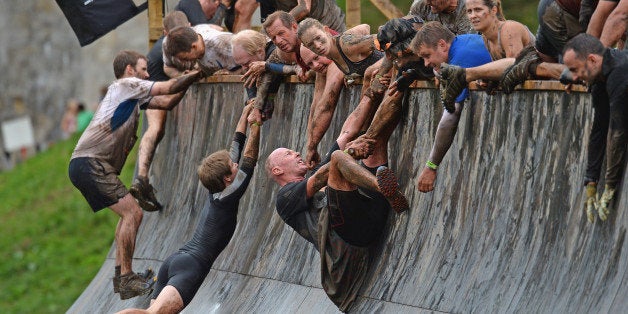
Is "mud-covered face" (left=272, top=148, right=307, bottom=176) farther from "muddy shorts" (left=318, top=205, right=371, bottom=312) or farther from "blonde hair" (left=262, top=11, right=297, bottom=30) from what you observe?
"blonde hair" (left=262, top=11, right=297, bottom=30)

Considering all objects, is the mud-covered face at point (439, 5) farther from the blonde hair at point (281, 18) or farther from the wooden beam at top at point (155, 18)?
the wooden beam at top at point (155, 18)

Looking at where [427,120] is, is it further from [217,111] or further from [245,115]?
[217,111]

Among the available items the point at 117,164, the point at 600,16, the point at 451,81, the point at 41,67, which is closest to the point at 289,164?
the point at 451,81

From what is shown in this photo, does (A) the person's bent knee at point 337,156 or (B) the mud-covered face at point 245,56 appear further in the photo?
(B) the mud-covered face at point 245,56

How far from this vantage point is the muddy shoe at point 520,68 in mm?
10586

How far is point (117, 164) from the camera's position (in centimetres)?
1691

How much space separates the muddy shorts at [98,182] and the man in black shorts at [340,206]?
13.6 feet

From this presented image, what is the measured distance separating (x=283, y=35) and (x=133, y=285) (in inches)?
159

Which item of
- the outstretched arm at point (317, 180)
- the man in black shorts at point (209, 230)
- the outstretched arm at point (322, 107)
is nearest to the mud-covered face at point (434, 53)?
the outstretched arm at point (317, 180)

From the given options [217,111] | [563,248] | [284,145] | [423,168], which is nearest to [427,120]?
[423,168]

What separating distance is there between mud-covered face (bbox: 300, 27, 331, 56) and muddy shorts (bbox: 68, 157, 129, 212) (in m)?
4.50

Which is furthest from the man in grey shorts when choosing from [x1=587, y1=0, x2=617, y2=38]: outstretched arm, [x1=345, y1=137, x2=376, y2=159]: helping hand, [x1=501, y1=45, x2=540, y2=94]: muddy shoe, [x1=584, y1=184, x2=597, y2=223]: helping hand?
[x1=584, y1=184, x2=597, y2=223]: helping hand

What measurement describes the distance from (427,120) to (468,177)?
791mm

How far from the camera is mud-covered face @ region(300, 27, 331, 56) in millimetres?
12656
